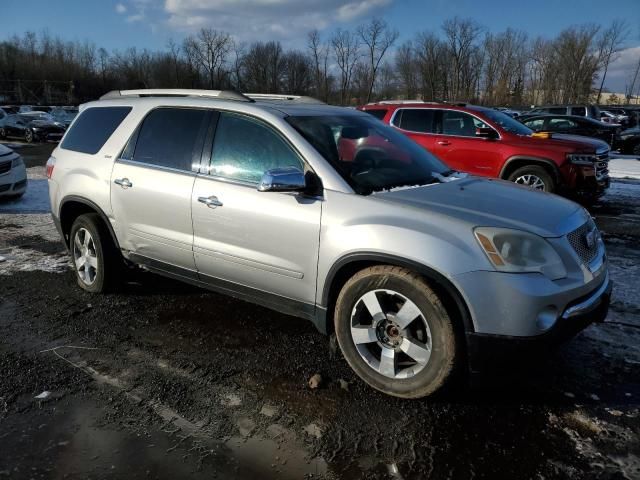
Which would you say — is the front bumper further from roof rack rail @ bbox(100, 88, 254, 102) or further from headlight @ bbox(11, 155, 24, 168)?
headlight @ bbox(11, 155, 24, 168)

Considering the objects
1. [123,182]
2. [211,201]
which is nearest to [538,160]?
[211,201]

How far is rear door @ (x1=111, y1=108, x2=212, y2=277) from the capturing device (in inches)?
155

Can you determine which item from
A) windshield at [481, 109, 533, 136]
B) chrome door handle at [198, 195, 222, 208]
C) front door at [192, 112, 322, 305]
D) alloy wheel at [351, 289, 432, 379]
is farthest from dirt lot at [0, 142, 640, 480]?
windshield at [481, 109, 533, 136]

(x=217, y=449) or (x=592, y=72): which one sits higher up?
(x=592, y=72)

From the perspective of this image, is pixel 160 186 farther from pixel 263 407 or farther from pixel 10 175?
pixel 10 175

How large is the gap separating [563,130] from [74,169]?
15.9 metres

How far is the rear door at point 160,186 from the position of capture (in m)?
3.94

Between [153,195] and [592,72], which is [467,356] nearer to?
[153,195]

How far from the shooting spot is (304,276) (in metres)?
3.35

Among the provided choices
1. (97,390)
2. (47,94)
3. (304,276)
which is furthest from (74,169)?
(47,94)

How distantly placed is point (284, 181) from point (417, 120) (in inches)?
274

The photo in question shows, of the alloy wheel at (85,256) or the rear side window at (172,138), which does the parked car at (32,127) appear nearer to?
the alloy wheel at (85,256)

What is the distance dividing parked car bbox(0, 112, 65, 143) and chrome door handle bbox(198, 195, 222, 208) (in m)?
22.5

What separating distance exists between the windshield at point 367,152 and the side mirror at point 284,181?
1.00 ft
